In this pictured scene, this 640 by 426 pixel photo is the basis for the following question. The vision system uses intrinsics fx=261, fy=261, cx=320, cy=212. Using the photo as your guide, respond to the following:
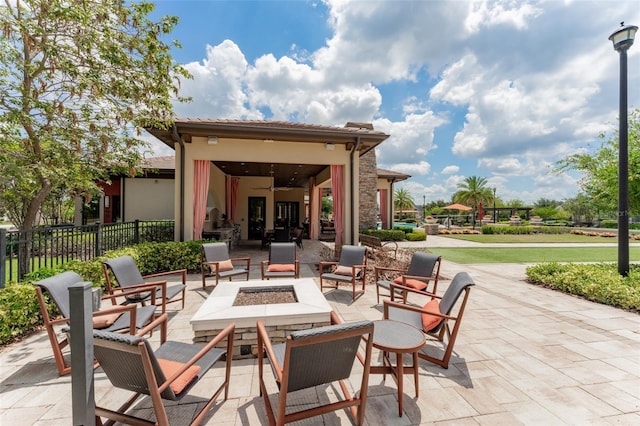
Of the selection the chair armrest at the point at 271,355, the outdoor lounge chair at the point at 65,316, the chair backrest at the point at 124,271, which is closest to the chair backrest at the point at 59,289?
the outdoor lounge chair at the point at 65,316

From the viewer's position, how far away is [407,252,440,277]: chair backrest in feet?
14.5

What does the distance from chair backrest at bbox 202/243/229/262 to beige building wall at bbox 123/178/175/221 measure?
376 inches

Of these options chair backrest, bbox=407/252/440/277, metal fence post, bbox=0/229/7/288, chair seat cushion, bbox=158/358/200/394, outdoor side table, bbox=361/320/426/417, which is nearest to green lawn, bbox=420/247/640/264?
chair backrest, bbox=407/252/440/277

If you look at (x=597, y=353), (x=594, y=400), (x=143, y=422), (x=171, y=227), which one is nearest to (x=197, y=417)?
(x=143, y=422)

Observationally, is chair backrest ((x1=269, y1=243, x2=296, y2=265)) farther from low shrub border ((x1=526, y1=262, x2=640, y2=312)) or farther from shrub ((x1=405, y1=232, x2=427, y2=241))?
shrub ((x1=405, y1=232, x2=427, y2=241))

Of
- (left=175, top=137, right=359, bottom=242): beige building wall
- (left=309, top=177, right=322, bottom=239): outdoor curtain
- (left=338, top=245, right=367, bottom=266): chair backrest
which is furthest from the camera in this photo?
(left=309, top=177, right=322, bottom=239): outdoor curtain

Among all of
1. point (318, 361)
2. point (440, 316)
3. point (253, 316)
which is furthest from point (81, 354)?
point (440, 316)

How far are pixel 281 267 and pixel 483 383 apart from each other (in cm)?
374

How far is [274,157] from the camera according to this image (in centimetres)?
778

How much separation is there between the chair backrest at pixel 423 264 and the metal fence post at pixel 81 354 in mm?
4277

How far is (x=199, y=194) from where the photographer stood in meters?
7.34

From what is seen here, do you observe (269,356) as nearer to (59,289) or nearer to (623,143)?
(59,289)

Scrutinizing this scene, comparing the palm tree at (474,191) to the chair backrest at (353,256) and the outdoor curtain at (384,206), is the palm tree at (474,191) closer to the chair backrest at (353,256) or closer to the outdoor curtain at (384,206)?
the outdoor curtain at (384,206)

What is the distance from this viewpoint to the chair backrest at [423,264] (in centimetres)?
443
